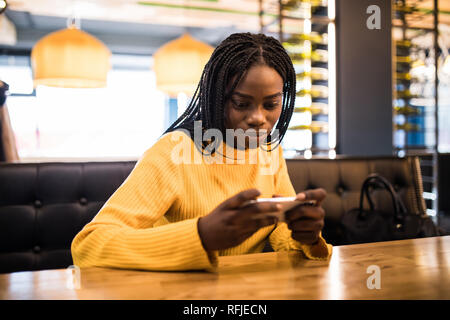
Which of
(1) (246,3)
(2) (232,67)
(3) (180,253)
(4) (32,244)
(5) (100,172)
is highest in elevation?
(1) (246,3)

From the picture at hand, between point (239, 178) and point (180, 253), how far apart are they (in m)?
0.39

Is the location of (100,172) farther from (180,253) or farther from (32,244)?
(180,253)

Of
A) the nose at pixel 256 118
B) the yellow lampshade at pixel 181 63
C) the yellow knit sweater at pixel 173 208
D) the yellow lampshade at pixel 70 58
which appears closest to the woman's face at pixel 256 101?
the nose at pixel 256 118

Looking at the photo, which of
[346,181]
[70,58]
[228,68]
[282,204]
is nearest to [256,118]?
[228,68]

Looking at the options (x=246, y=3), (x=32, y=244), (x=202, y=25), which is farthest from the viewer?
(x=202, y=25)

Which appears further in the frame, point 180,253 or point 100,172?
point 100,172

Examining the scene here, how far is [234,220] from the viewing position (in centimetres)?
76

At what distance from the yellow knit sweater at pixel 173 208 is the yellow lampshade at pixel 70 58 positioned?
268cm

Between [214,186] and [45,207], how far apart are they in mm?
819

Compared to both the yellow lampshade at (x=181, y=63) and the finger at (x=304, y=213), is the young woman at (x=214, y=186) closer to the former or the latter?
the finger at (x=304, y=213)

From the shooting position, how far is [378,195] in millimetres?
2119

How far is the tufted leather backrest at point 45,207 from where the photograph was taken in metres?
1.58

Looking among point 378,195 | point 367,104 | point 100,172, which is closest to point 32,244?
point 100,172

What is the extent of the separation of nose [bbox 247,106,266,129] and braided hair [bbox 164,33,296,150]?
0.25 ft
